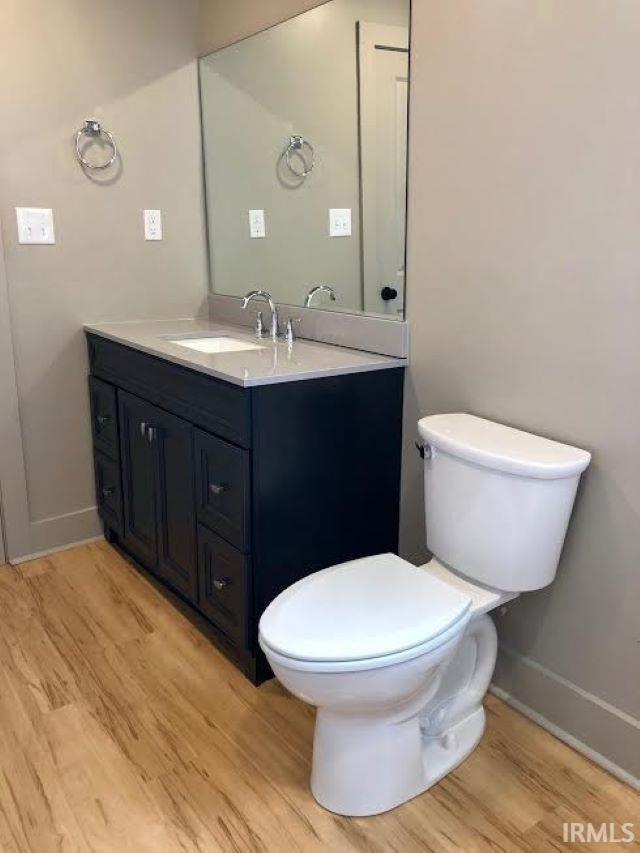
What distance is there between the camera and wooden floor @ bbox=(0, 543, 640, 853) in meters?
1.43

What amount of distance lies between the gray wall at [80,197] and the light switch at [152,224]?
0.02 meters

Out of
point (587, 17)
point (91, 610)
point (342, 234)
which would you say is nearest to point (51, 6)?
point (342, 234)

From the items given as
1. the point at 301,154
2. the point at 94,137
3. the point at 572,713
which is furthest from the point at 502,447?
the point at 94,137

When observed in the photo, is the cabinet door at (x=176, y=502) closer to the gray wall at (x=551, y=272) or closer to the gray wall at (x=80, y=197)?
the gray wall at (x=80, y=197)

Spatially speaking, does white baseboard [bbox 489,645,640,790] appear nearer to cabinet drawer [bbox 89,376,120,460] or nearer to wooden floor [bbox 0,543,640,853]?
wooden floor [bbox 0,543,640,853]

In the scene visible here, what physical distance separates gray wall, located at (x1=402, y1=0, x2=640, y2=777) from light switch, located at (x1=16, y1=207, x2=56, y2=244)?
4.25 ft

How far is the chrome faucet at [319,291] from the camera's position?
229 centimetres

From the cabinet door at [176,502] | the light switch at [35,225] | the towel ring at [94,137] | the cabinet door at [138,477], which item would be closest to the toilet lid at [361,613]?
the cabinet door at [176,502]

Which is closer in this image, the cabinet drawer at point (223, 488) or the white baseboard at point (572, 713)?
the white baseboard at point (572, 713)

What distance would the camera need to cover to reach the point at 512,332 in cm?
167

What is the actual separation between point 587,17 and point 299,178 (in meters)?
1.18

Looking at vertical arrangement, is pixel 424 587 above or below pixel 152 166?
below

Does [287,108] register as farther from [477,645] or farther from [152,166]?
[477,645]

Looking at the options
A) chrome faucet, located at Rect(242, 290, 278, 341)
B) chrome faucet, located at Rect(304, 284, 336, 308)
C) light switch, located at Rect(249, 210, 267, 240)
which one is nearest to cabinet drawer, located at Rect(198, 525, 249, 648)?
chrome faucet, located at Rect(242, 290, 278, 341)
